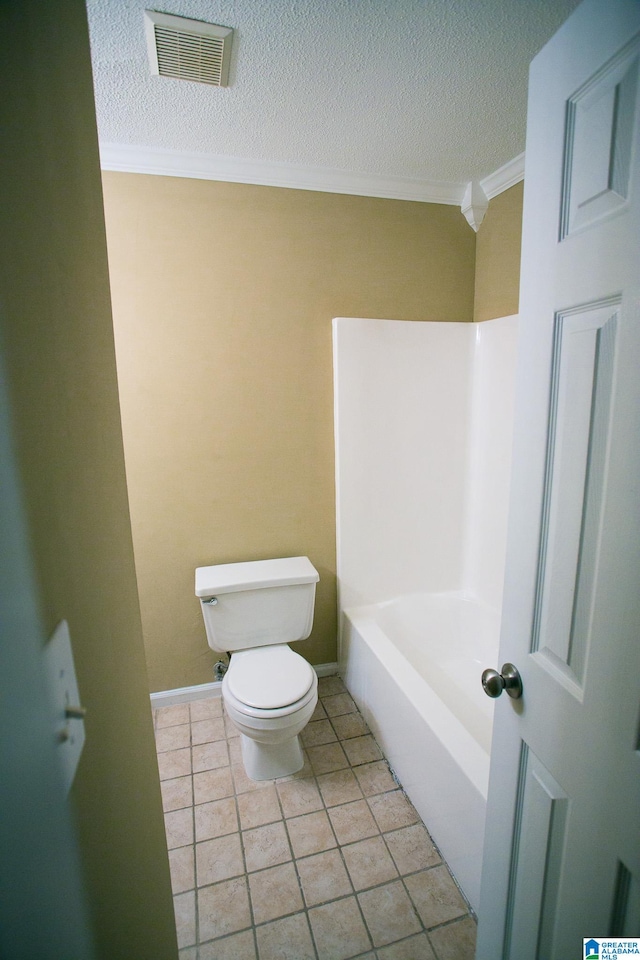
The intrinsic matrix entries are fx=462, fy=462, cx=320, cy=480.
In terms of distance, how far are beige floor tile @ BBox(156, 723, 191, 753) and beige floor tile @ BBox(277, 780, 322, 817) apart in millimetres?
520

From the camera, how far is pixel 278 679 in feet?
6.15

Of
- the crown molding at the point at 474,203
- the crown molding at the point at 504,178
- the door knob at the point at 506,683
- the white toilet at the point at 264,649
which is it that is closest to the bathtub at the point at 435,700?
the white toilet at the point at 264,649

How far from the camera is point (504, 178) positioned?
2.09m

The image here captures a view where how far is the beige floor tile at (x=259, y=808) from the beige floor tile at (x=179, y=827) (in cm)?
19

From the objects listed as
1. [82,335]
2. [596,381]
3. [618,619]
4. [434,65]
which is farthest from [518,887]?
[434,65]

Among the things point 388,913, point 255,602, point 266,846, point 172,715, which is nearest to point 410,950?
point 388,913

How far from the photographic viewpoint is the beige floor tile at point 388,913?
136 centimetres

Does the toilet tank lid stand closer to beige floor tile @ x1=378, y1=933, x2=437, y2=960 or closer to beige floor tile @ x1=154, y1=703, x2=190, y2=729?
beige floor tile @ x1=154, y1=703, x2=190, y2=729

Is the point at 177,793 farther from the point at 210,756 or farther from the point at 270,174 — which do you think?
the point at 270,174

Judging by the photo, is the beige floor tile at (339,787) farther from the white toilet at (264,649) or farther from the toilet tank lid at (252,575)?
the toilet tank lid at (252,575)

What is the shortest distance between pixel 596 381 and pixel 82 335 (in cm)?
76

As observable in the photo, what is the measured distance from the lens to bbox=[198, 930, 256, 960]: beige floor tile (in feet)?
4.31

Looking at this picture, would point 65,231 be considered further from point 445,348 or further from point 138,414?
point 445,348

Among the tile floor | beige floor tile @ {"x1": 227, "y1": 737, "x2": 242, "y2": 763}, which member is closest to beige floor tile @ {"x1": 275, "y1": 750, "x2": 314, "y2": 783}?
the tile floor
